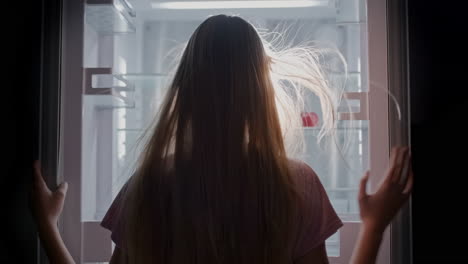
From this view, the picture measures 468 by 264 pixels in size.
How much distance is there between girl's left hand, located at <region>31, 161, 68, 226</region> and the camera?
110 centimetres

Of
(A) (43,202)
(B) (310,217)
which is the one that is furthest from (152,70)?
(B) (310,217)

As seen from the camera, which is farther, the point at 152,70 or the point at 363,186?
the point at 152,70

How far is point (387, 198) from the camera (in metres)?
0.98

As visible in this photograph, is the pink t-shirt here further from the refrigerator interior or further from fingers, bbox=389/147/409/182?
the refrigerator interior

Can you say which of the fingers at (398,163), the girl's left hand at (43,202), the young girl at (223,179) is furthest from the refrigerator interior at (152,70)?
the young girl at (223,179)

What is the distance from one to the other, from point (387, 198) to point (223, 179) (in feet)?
1.11

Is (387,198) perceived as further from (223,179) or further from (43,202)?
(43,202)

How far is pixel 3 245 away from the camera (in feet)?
3.55

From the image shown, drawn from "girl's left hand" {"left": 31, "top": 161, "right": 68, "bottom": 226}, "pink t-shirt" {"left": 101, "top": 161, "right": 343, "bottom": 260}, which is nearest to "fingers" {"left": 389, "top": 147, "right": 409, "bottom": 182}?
"pink t-shirt" {"left": 101, "top": 161, "right": 343, "bottom": 260}

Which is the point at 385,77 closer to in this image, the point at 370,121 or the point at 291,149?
the point at 370,121

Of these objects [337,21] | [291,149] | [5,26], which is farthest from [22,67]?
[337,21]

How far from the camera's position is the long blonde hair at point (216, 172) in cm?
89

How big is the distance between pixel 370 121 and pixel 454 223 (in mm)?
301

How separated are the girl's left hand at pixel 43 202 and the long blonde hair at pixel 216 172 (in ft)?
0.92
